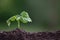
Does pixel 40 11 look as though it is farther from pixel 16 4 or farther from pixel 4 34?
pixel 4 34

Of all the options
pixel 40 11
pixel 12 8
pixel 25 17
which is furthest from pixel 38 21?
pixel 25 17

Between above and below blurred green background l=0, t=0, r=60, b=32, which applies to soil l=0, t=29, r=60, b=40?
below

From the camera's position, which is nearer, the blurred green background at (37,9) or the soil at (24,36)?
the soil at (24,36)

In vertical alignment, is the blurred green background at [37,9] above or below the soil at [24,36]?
above

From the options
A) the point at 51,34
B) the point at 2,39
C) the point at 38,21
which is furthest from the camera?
the point at 38,21

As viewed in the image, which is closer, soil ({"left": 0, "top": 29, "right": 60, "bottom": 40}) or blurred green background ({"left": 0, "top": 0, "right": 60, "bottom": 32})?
soil ({"left": 0, "top": 29, "right": 60, "bottom": 40})

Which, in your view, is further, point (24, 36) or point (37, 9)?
point (37, 9)

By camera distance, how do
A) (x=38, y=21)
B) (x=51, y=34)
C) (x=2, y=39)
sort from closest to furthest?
(x=2, y=39), (x=51, y=34), (x=38, y=21)

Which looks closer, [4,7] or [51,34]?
[51,34]

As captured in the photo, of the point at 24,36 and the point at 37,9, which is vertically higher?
the point at 37,9

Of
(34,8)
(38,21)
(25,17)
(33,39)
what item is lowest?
(33,39)

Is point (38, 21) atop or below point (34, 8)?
below
